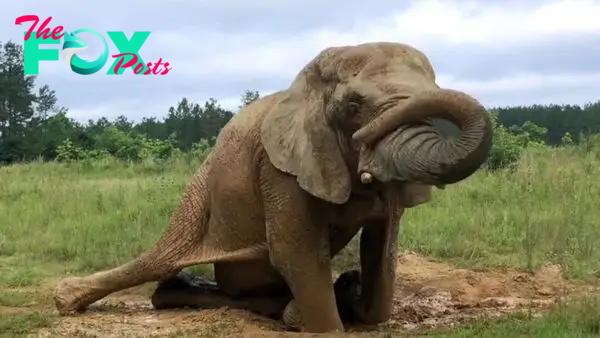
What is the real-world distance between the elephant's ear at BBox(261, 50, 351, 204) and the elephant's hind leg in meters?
0.97

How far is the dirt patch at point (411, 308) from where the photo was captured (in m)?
5.64

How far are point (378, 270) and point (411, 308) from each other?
2.30 feet

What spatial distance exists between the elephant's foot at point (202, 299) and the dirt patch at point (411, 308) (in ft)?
0.41

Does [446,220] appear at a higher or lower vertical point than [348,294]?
higher

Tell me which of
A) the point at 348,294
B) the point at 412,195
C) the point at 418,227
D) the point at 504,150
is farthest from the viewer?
the point at 504,150

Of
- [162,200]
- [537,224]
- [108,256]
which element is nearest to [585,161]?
[537,224]

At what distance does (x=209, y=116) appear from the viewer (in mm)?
48594

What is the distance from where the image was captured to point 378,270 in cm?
599

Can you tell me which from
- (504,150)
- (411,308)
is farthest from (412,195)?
(504,150)

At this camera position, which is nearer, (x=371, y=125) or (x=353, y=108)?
(x=371, y=125)

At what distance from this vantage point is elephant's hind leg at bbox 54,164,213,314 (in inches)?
251

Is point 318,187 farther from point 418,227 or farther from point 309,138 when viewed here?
point 418,227

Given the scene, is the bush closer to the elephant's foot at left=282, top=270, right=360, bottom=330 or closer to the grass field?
the grass field

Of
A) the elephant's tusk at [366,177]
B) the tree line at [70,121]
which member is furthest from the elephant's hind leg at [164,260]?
the tree line at [70,121]
